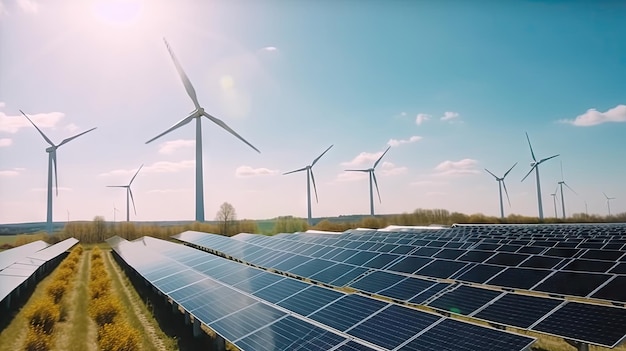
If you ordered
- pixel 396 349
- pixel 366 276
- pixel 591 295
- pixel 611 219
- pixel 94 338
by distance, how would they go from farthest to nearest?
pixel 611 219, pixel 366 276, pixel 94 338, pixel 591 295, pixel 396 349

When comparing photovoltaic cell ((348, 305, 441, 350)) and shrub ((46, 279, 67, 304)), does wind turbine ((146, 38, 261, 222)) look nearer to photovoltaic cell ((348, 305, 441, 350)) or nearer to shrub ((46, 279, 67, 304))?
shrub ((46, 279, 67, 304))

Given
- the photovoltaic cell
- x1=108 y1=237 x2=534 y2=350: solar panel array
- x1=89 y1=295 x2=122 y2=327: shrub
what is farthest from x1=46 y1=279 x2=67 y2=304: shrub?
the photovoltaic cell

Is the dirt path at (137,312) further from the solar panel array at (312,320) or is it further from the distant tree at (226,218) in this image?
the distant tree at (226,218)

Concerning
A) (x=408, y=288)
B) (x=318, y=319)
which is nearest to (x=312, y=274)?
(x=408, y=288)

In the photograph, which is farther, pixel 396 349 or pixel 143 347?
pixel 143 347

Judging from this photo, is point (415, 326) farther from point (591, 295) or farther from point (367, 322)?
point (591, 295)

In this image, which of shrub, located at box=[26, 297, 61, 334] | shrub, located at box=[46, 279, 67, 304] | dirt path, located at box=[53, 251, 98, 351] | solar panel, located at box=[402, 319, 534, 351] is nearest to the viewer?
solar panel, located at box=[402, 319, 534, 351]
